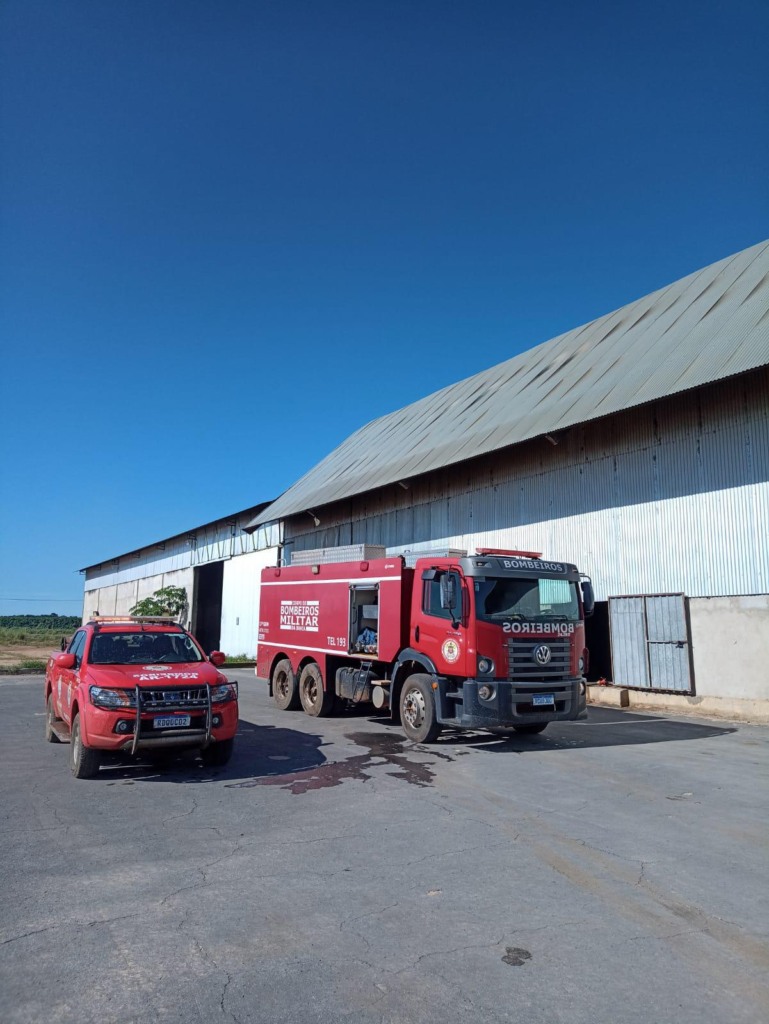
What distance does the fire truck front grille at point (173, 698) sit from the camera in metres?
8.39

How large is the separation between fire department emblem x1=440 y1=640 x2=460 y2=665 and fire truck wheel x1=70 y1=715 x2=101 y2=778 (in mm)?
4870

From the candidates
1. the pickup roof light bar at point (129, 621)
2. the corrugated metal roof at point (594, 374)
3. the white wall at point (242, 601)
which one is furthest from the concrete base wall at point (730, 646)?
the white wall at point (242, 601)

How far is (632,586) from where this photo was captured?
1792 cm

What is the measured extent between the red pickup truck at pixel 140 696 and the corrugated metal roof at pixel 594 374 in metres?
11.7

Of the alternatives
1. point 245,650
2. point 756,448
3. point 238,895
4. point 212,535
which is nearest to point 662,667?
point 756,448

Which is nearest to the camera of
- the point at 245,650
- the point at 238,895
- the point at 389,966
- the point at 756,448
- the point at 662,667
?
the point at 389,966

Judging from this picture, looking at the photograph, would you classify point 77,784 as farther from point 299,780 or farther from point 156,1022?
point 156,1022

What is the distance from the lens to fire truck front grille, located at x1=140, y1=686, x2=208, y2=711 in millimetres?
8387

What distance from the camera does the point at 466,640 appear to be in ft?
34.8

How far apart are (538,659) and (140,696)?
5622mm

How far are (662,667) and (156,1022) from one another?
15.6 meters

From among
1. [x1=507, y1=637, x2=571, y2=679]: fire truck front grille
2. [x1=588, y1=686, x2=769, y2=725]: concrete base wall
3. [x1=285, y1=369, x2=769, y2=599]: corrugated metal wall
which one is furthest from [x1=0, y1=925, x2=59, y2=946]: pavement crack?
[x1=285, y1=369, x2=769, y2=599]: corrugated metal wall

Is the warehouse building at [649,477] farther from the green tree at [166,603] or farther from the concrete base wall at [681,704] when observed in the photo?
the green tree at [166,603]

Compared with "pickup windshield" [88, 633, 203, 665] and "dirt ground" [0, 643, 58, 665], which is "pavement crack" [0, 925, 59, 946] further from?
"dirt ground" [0, 643, 58, 665]
